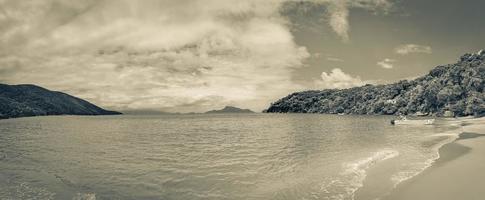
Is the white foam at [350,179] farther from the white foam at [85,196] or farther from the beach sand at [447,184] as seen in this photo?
the white foam at [85,196]

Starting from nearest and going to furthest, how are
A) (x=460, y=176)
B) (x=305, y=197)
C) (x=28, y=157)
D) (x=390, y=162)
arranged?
(x=305, y=197), (x=460, y=176), (x=390, y=162), (x=28, y=157)

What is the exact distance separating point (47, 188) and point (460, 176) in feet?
86.8

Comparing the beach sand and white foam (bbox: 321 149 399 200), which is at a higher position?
the beach sand

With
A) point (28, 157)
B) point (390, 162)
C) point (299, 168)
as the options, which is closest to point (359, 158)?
point (390, 162)

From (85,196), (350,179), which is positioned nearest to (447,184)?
(350,179)

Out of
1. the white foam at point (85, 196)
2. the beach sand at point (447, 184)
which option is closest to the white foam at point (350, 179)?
the beach sand at point (447, 184)

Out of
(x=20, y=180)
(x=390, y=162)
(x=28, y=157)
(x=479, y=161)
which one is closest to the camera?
(x=20, y=180)

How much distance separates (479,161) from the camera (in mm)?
24375

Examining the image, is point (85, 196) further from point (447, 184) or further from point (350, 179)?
point (447, 184)

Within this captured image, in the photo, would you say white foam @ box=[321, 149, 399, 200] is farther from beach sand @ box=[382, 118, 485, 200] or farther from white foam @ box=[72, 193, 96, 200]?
white foam @ box=[72, 193, 96, 200]

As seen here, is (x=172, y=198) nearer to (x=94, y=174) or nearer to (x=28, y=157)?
(x=94, y=174)

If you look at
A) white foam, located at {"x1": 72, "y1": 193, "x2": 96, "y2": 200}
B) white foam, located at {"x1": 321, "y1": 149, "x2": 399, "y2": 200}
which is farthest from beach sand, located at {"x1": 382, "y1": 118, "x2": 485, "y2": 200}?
white foam, located at {"x1": 72, "y1": 193, "x2": 96, "y2": 200}

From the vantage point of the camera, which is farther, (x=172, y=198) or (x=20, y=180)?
(x=20, y=180)

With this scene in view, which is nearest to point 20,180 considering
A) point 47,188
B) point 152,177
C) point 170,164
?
point 47,188
